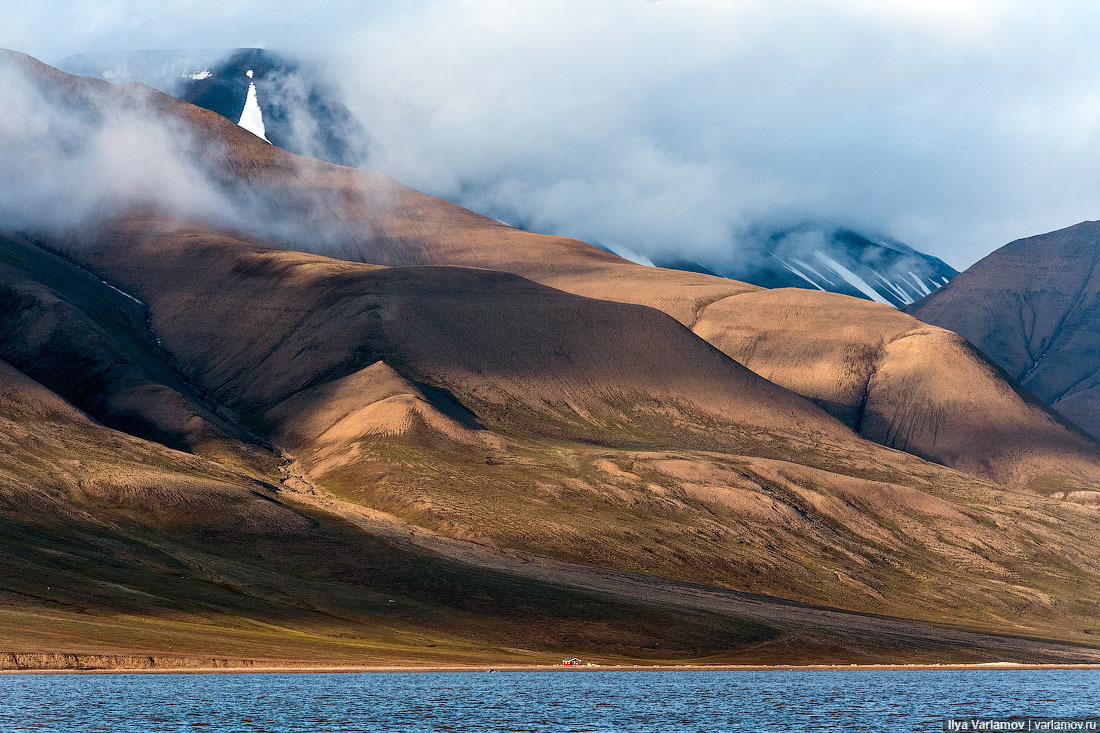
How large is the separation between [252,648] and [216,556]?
59.4 meters

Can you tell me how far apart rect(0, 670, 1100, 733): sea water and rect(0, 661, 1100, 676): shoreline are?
2025mm

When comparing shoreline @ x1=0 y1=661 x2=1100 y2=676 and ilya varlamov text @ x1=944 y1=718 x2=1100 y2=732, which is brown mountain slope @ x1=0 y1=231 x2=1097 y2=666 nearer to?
shoreline @ x1=0 y1=661 x2=1100 y2=676

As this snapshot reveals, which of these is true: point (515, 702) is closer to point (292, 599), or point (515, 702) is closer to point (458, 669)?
point (458, 669)

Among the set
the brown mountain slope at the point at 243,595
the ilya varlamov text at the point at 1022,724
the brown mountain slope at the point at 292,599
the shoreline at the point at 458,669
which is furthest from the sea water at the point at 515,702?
the brown mountain slope at the point at 292,599

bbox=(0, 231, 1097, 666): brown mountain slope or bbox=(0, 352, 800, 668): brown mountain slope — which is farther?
bbox=(0, 231, 1097, 666): brown mountain slope

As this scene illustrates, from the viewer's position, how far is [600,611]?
161500mm

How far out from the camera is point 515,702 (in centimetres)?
8512

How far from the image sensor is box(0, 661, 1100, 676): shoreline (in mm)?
105062

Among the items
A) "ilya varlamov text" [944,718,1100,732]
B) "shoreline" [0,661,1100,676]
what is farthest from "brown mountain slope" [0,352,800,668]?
"ilya varlamov text" [944,718,1100,732]

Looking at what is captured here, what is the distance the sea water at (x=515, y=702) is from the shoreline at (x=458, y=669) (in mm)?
2025

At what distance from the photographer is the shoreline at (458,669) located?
345ft

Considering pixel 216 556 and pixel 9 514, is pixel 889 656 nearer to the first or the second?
pixel 216 556

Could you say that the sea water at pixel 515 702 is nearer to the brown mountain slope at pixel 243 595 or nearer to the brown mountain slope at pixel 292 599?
the brown mountain slope at pixel 243 595

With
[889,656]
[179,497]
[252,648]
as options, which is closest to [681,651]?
[889,656]
